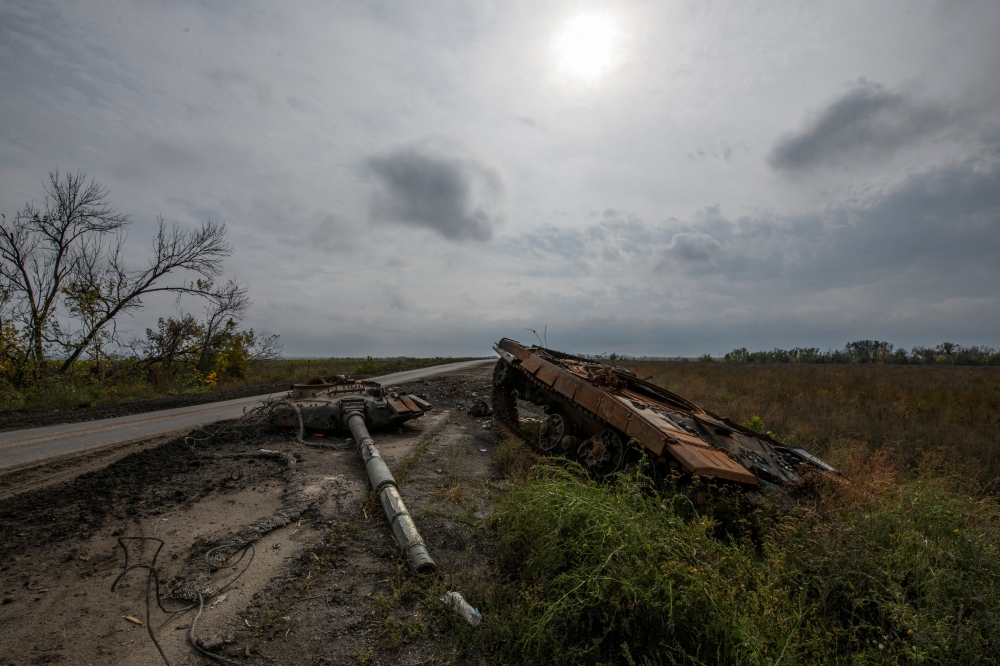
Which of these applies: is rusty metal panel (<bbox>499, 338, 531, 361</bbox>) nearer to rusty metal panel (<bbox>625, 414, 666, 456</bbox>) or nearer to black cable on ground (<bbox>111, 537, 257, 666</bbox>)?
rusty metal panel (<bbox>625, 414, 666, 456</bbox>)

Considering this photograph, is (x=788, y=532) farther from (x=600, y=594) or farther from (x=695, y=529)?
(x=600, y=594)

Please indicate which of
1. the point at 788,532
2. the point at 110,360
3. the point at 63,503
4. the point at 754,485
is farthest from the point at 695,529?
the point at 110,360

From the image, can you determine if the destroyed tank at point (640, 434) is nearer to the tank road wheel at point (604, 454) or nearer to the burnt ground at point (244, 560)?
the tank road wheel at point (604, 454)

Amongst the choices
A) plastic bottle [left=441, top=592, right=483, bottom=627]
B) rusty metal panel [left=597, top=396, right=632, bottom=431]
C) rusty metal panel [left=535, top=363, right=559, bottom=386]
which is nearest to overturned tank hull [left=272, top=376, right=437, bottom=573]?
plastic bottle [left=441, top=592, right=483, bottom=627]

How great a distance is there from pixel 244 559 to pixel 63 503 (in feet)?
8.08

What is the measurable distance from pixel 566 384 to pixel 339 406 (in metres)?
4.26

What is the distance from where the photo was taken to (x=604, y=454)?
7.04 m

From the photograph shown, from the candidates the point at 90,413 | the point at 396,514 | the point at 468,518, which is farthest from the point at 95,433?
the point at 468,518

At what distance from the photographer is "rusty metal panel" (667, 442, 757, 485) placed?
16.7 ft

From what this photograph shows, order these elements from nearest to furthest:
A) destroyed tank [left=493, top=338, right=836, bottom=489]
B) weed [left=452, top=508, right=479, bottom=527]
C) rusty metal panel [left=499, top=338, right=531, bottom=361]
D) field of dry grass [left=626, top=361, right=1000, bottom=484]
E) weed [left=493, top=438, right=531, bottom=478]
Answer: weed [left=452, top=508, right=479, bottom=527]
destroyed tank [left=493, top=338, right=836, bottom=489]
weed [left=493, top=438, right=531, bottom=478]
field of dry grass [left=626, top=361, right=1000, bottom=484]
rusty metal panel [left=499, top=338, right=531, bottom=361]

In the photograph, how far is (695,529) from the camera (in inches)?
164

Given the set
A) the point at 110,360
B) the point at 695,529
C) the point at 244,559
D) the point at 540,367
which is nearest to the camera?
the point at 695,529

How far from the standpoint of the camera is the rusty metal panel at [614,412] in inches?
259

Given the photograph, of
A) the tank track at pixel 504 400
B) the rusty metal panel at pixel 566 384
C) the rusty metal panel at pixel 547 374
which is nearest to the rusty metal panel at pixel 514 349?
the tank track at pixel 504 400
